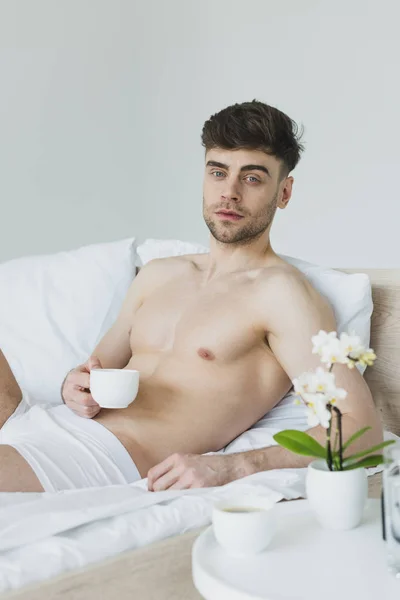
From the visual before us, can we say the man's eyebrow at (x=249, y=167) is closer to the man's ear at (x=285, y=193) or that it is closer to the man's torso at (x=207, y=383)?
the man's ear at (x=285, y=193)

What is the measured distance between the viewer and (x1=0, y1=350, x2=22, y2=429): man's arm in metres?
1.86

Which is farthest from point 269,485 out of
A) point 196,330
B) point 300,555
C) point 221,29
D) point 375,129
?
point 221,29

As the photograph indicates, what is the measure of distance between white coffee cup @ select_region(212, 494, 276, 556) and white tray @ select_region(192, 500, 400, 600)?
0.01 metres

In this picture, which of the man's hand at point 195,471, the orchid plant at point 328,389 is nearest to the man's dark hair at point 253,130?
the man's hand at point 195,471

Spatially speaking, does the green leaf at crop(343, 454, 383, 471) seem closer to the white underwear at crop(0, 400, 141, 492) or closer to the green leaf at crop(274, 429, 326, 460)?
the green leaf at crop(274, 429, 326, 460)

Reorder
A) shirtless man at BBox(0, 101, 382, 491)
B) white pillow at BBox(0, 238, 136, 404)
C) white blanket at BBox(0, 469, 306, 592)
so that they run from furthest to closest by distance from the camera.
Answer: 1. white pillow at BBox(0, 238, 136, 404)
2. shirtless man at BBox(0, 101, 382, 491)
3. white blanket at BBox(0, 469, 306, 592)

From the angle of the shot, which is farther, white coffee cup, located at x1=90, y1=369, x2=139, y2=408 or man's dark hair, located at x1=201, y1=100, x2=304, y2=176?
man's dark hair, located at x1=201, y1=100, x2=304, y2=176

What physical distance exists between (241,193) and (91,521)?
0.92 metres

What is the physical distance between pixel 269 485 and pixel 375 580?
435 mm

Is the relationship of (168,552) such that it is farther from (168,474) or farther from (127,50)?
(127,50)

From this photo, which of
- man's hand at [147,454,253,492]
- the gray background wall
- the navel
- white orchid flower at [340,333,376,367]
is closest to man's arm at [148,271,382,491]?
man's hand at [147,454,253,492]

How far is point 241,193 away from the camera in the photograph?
191 cm

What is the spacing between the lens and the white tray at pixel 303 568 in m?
0.88

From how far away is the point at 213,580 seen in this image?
909mm
